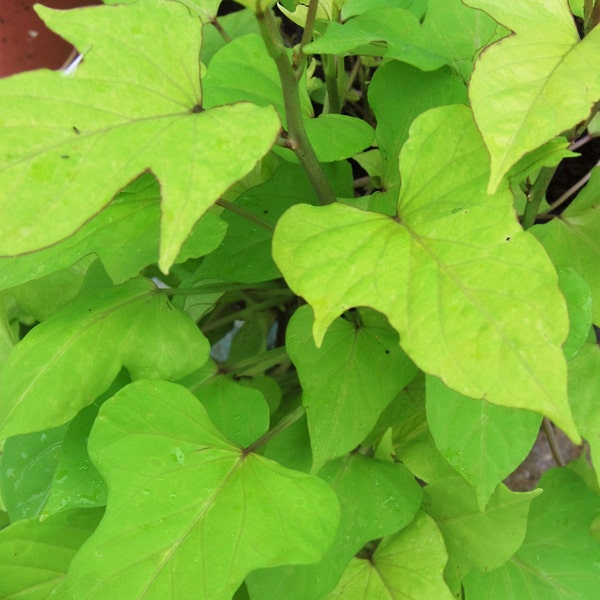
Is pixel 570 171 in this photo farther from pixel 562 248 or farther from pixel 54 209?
pixel 54 209

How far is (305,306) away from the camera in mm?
393

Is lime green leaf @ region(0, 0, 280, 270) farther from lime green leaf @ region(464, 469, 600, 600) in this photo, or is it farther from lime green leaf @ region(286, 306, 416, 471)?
lime green leaf @ region(464, 469, 600, 600)

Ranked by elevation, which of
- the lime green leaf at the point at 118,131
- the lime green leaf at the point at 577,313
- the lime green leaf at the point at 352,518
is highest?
the lime green leaf at the point at 118,131

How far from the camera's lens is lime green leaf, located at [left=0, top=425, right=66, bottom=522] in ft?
1.47

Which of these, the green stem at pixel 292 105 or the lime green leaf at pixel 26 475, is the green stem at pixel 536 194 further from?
the lime green leaf at pixel 26 475

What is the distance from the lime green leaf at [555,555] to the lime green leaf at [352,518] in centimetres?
11

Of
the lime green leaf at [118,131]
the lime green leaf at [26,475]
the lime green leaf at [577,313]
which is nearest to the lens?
the lime green leaf at [118,131]

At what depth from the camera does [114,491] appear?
34 cm

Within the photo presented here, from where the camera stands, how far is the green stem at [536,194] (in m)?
0.40

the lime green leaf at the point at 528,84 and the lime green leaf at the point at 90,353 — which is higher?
the lime green leaf at the point at 528,84

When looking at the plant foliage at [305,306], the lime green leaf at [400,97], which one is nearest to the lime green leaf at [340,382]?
the plant foliage at [305,306]

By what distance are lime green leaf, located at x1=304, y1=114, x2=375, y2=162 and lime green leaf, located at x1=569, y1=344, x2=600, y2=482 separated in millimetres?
179

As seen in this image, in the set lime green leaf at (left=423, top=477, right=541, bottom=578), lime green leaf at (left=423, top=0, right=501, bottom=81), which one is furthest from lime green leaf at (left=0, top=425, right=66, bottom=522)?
lime green leaf at (left=423, top=0, right=501, bottom=81)

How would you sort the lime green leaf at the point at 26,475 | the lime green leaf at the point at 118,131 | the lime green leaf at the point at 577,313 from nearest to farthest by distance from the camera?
the lime green leaf at the point at 118,131 < the lime green leaf at the point at 577,313 < the lime green leaf at the point at 26,475
